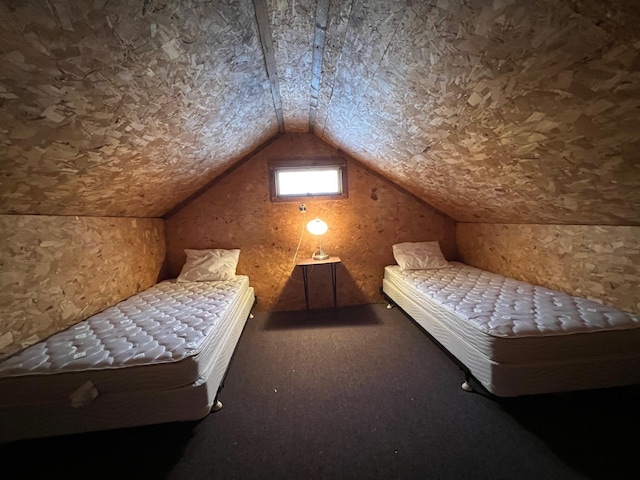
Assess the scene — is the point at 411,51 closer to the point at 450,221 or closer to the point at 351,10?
the point at 351,10

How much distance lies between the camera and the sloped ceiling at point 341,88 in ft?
2.82

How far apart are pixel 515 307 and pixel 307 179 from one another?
247 cm

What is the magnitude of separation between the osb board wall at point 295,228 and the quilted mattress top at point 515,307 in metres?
0.84

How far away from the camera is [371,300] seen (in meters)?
3.25

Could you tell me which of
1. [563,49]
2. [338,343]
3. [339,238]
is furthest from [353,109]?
[338,343]

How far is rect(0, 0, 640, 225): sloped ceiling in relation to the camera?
86cm

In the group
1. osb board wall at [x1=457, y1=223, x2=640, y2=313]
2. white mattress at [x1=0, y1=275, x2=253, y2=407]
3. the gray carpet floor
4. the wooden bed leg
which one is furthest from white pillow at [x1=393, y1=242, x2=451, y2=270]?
white mattress at [x1=0, y1=275, x2=253, y2=407]

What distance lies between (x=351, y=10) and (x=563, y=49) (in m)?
0.87

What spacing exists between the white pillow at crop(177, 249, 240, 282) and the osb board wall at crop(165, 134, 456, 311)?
0.55 ft

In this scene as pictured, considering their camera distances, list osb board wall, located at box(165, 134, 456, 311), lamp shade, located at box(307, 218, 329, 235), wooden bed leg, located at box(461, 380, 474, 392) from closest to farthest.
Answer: wooden bed leg, located at box(461, 380, 474, 392)
lamp shade, located at box(307, 218, 329, 235)
osb board wall, located at box(165, 134, 456, 311)

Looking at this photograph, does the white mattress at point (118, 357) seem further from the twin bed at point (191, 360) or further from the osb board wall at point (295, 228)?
the osb board wall at point (295, 228)

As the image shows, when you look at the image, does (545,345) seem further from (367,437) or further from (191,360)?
(191,360)

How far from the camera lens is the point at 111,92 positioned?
44.8 inches

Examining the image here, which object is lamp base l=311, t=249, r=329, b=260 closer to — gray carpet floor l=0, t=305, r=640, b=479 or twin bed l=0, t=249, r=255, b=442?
gray carpet floor l=0, t=305, r=640, b=479
